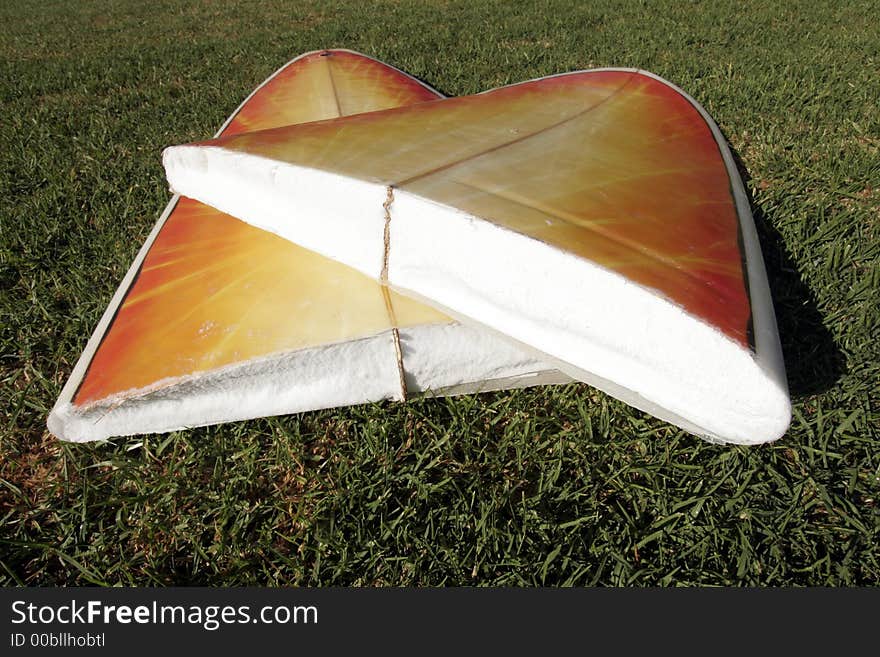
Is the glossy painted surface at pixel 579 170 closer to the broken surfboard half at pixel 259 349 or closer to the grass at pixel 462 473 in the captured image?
the broken surfboard half at pixel 259 349

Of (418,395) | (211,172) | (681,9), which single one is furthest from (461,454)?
(681,9)

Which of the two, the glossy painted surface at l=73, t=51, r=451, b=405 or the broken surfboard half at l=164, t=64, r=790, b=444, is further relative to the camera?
the glossy painted surface at l=73, t=51, r=451, b=405

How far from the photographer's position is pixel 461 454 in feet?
4.91

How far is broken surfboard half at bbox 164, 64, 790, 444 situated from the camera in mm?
1166

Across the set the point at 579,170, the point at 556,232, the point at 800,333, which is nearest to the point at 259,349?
the point at 556,232

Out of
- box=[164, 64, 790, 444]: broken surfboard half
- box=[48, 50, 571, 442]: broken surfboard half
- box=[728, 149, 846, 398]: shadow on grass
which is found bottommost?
box=[728, 149, 846, 398]: shadow on grass

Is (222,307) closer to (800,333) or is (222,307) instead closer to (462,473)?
(462,473)

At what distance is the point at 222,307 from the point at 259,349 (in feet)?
0.62

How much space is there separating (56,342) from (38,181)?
1.51m

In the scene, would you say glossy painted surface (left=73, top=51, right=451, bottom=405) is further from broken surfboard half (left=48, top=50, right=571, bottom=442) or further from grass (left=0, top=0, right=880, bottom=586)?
grass (left=0, top=0, right=880, bottom=586)

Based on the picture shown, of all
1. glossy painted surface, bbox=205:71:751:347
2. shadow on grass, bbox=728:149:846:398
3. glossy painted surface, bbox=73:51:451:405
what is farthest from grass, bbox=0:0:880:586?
glossy painted surface, bbox=205:71:751:347

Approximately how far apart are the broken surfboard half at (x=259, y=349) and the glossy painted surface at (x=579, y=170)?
11.1 inches

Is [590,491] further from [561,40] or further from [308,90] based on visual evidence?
[561,40]

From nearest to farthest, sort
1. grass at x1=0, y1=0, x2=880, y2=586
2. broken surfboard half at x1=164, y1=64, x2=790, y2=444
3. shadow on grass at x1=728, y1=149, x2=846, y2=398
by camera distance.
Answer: broken surfboard half at x1=164, y1=64, x2=790, y2=444, grass at x1=0, y1=0, x2=880, y2=586, shadow on grass at x1=728, y1=149, x2=846, y2=398
